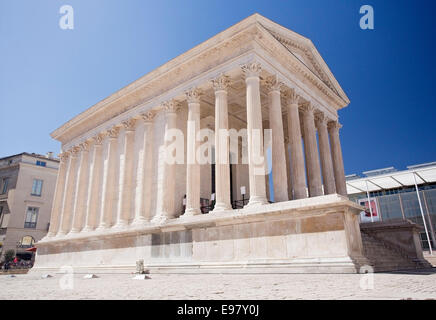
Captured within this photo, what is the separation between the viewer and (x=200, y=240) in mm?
16578

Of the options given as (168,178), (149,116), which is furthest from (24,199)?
(168,178)

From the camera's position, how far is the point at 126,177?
23.8 m

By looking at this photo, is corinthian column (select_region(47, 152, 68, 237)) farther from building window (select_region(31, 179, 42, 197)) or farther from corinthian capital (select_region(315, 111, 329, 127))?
corinthian capital (select_region(315, 111, 329, 127))

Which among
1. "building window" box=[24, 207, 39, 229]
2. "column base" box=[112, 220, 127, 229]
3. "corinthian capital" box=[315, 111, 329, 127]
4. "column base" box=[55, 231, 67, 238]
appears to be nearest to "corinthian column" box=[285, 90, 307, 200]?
"corinthian capital" box=[315, 111, 329, 127]

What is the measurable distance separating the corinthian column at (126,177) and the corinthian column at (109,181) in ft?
3.12

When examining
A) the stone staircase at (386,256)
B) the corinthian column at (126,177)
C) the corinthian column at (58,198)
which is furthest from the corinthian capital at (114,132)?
the stone staircase at (386,256)

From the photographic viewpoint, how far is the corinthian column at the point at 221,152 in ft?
55.7

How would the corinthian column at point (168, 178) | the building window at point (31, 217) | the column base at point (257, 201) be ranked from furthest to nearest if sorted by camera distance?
the building window at point (31, 217) → the corinthian column at point (168, 178) → the column base at point (257, 201)

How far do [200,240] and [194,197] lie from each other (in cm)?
274

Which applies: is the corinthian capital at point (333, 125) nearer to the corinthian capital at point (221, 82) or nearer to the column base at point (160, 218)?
the corinthian capital at point (221, 82)

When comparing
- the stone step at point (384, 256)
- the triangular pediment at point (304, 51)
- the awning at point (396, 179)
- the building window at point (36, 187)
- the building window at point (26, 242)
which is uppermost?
the triangular pediment at point (304, 51)

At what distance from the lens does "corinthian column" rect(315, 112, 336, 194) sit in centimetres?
2336
